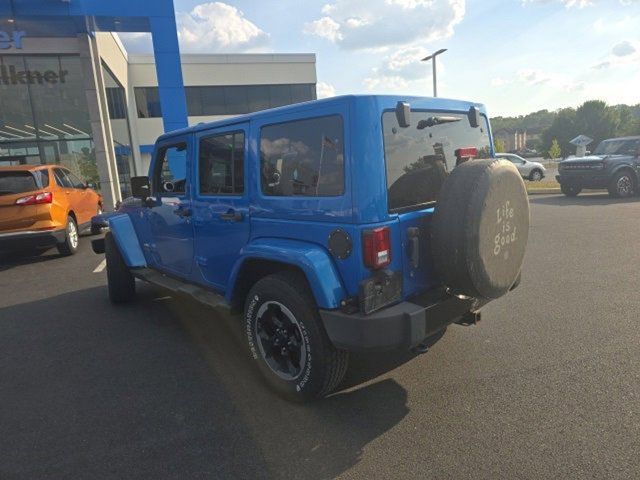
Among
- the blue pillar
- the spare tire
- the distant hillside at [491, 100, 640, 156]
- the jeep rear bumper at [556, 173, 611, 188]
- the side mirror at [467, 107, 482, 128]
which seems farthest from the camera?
the distant hillside at [491, 100, 640, 156]

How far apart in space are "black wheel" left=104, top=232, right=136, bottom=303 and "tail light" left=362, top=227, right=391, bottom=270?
12.0 ft

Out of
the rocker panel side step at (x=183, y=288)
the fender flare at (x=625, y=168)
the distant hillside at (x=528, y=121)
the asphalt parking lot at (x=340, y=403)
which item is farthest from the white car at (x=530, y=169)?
the distant hillside at (x=528, y=121)

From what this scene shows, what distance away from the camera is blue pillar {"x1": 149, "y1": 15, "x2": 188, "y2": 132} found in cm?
1279

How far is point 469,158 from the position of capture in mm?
3191

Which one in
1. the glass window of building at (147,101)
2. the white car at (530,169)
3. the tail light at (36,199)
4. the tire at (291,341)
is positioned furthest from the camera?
the glass window of building at (147,101)

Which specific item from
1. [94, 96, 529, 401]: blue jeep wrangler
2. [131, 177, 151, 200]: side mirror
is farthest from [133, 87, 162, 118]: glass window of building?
[94, 96, 529, 401]: blue jeep wrangler

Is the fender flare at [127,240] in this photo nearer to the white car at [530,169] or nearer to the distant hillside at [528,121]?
the white car at [530,169]

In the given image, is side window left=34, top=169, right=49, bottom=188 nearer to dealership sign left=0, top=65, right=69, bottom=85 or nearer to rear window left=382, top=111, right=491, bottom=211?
rear window left=382, top=111, right=491, bottom=211

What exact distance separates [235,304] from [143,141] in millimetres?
27412

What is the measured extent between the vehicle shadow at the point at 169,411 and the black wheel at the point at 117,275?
835mm

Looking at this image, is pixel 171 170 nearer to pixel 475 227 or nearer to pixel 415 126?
pixel 415 126

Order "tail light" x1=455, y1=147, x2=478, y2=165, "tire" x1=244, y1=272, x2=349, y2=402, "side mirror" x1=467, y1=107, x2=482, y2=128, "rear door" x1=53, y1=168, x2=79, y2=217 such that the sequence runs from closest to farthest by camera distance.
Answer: "tire" x1=244, y1=272, x2=349, y2=402, "tail light" x1=455, y1=147, x2=478, y2=165, "side mirror" x1=467, y1=107, x2=482, y2=128, "rear door" x1=53, y1=168, x2=79, y2=217

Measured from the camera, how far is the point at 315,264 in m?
2.61

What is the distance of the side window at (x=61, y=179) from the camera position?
338 inches
